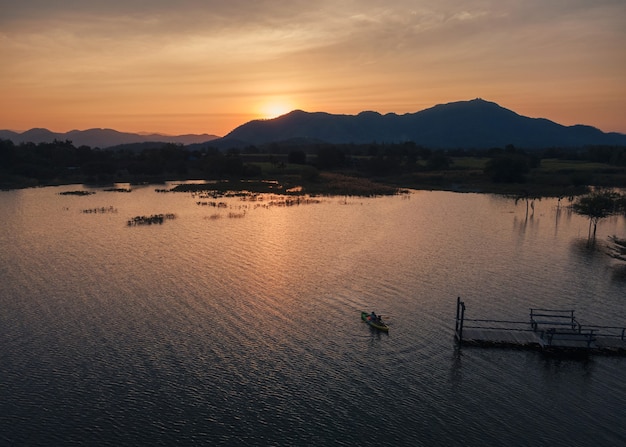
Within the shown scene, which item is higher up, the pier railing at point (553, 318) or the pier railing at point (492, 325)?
the pier railing at point (553, 318)

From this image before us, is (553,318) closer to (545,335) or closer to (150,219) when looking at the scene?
(545,335)

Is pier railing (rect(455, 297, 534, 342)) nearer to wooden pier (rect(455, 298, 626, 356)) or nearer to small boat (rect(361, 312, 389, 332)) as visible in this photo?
wooden pier (rect(455, 298, 626, 356))

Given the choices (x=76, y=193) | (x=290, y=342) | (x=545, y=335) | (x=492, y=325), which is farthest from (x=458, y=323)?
(x=76, y=193)

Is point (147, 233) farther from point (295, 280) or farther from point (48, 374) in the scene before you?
point (48, 374)

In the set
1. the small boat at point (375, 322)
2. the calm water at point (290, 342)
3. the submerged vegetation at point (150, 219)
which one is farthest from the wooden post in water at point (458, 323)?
the submerged vegetation at point (150, 219)

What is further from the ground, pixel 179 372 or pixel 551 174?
pixel 551 174

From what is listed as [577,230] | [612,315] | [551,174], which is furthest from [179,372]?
[551,174]

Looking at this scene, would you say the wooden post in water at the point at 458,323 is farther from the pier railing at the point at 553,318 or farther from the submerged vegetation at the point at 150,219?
the submerged vegetation at the point at 150,219
